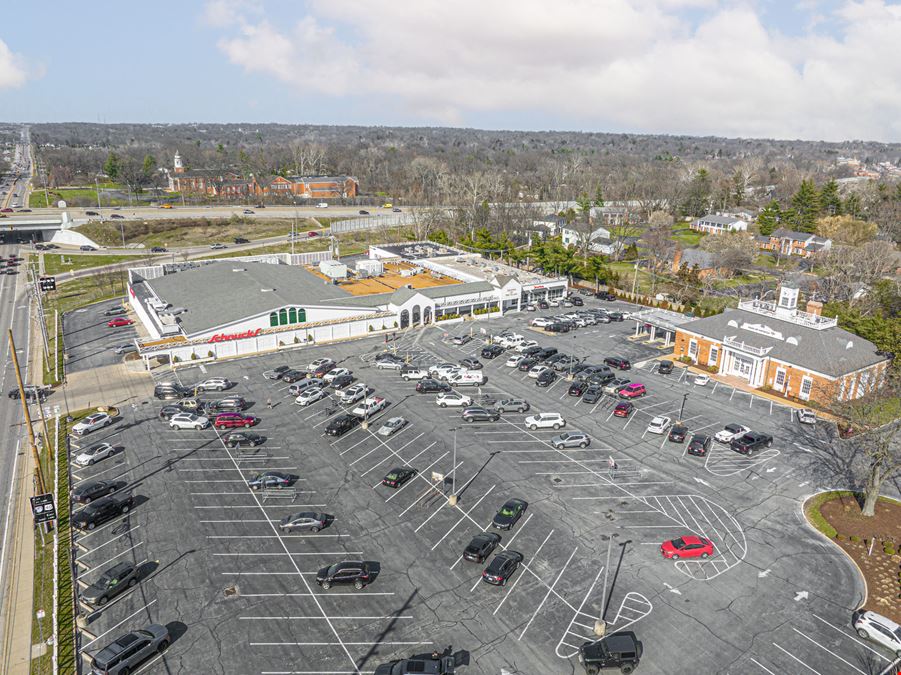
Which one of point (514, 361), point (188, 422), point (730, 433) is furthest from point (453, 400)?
point (730, 433)

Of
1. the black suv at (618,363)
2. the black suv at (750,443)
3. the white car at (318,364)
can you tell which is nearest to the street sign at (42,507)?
the white car at (318,364)

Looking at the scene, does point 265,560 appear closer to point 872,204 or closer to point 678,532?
point 678,532

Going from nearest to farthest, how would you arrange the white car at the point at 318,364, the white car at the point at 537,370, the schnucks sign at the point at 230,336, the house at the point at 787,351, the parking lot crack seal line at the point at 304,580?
1. the parking lot crack seal line at the point at 304,580
2. the house at the point at 787,351
3. the white car at the point at 537,370
4. the white car at the point at 318,364
5. the schnucks sign at the point at 230,336

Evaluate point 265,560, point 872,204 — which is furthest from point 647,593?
point 872,204

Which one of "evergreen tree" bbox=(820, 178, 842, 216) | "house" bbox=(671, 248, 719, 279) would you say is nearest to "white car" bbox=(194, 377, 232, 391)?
"house" bbox=(671, 248, 719, 279)

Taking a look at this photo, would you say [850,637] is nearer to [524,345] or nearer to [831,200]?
[524,345]

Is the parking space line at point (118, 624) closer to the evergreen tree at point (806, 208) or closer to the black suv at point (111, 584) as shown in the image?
the black suv at point (111, 584)

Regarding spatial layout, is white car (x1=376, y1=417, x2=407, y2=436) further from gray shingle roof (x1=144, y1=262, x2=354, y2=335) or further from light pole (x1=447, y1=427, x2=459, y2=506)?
gray shingle roof (x1=144, y1=262, x2=354, y2=335)
